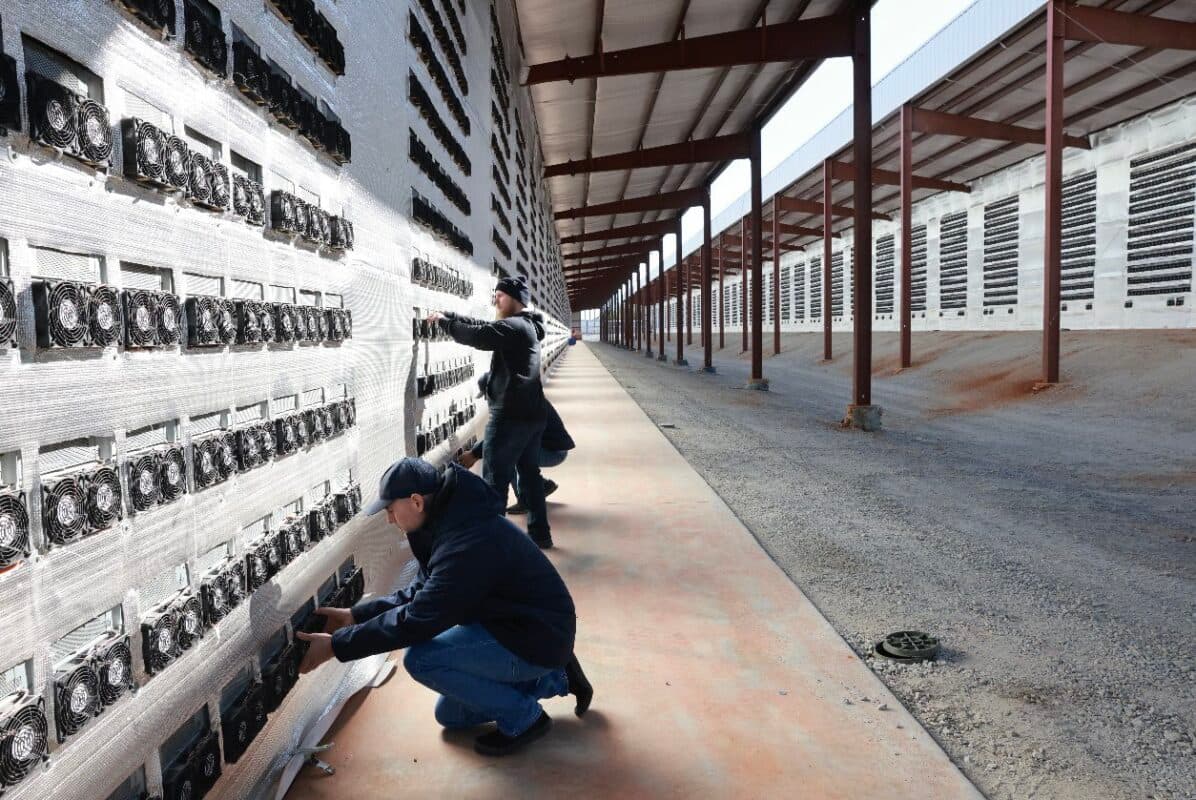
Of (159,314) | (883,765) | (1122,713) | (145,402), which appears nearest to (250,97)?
(159,314)

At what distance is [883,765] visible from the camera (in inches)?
139

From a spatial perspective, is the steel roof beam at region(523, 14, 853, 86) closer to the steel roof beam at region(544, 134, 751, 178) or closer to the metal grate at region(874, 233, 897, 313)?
the steel roof beam at region(544, 134, 751, 178)

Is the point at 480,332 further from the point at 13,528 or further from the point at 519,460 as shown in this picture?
the point at 13,528

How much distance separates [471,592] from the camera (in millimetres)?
3406

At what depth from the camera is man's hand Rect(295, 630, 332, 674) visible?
337 centimetres

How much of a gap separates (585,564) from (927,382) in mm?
21236

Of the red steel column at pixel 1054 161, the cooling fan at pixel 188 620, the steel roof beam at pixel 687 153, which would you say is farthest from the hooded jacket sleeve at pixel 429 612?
the steel roof beam at pixel 687 153

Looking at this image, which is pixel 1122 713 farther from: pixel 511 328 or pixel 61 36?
pixel 61 36

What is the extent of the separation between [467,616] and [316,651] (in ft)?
1.99

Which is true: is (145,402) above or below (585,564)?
above

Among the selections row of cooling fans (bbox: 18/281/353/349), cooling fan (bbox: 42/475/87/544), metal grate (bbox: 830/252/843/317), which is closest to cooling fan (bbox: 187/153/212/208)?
row of cooling fans (bbox: 18/281/353/349)

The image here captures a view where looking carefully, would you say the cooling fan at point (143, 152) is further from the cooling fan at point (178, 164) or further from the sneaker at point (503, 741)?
the sneaker at point (503, 741)

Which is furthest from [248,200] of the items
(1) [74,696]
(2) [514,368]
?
(2) [514,368]

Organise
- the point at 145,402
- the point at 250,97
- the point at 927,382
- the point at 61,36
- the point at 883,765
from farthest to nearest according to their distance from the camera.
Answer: the point at 927,382 → the point at 883,765 → the point at 250,97 → the point at 145,402 → the point at 61,36
